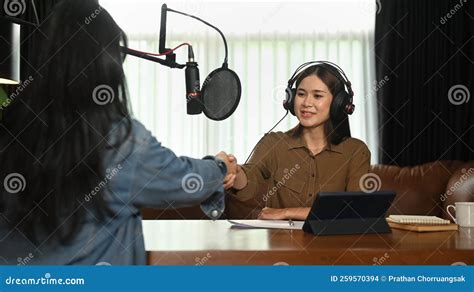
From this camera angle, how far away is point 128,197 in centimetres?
96

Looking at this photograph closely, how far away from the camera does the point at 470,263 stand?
1107mm

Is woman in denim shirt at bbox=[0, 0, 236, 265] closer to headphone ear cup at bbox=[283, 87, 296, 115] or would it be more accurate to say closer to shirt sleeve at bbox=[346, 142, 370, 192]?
shirt sleeve at bbox=[346, 142, 370, 192]

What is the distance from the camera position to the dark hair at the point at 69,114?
3.14 feet

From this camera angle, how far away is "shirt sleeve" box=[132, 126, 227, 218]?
95 centimetres

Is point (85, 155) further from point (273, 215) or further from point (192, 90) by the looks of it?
point (273, 215)

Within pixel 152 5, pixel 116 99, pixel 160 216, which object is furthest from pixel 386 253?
pixel 152 5

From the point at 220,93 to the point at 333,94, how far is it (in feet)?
2.43

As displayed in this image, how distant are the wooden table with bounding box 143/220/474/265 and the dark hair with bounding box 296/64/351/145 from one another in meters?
0.87

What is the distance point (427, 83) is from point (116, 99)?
2.64 metres

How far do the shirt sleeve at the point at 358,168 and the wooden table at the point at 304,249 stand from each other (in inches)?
27.7

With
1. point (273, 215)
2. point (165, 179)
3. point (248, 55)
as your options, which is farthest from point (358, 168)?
point (248, 55)

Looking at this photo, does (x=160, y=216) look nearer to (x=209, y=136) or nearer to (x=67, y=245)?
(x=209, y=136)

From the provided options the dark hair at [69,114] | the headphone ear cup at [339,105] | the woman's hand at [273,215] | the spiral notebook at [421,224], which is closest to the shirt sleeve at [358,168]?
the headphone ear cup at [339,105]

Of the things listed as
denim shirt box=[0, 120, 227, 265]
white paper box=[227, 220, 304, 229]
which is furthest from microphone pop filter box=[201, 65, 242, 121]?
denim shirt box=[0, 120, 227, 265]
